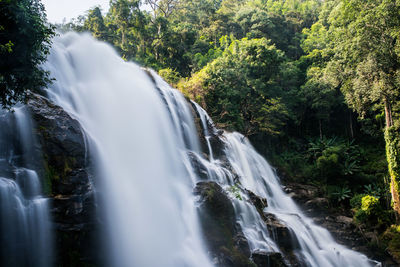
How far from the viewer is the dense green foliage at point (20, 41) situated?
5848 millimetres

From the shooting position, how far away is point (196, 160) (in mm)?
12664

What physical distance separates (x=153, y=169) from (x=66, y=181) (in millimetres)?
Answer: 3876

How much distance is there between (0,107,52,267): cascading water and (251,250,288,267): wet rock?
597 centimetres

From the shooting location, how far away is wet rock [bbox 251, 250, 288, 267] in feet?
29.4

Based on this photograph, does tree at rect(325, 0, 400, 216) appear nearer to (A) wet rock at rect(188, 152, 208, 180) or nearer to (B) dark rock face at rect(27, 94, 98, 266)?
(A) wet rock at rect(188, 152, 208, 180)

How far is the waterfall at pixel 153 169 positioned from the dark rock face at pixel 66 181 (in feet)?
1.69

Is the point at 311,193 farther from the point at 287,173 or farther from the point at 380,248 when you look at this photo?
the point at 380,248

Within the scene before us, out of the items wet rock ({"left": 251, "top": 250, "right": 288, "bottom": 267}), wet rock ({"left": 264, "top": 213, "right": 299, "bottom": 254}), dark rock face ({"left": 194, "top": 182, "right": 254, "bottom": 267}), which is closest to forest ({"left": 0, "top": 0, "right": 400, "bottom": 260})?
wet rock ({"left": 264, "top": 213, "right": 299, "bottom": 254})

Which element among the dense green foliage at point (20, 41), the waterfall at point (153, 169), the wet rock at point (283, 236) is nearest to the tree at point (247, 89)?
the waterfall at point (153, 169)

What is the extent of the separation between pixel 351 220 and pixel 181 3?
35.0 meters

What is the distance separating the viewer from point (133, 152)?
35.2 feet

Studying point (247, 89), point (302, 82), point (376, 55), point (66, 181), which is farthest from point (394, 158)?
point (66, 181)

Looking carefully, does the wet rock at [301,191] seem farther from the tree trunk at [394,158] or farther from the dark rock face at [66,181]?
the dark rock face at [66,181]

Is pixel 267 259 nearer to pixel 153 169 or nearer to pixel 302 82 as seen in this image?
pixel 153 169
